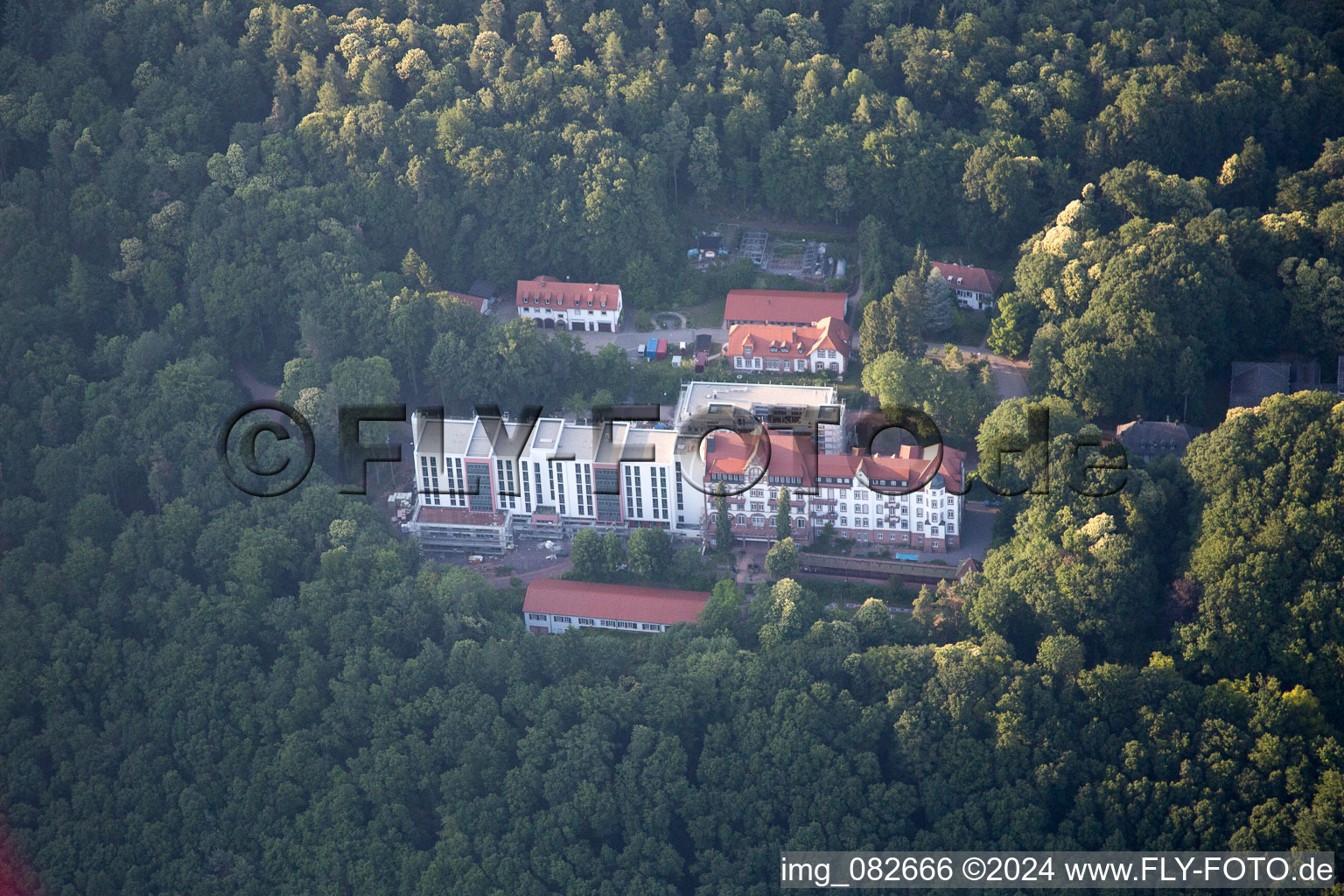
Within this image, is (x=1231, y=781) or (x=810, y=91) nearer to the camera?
(x=1231, y=781)

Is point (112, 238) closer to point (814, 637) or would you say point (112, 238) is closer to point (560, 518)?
point (560, 518)

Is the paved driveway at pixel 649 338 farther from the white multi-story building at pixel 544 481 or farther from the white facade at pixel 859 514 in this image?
the white facade at pixel 859 514

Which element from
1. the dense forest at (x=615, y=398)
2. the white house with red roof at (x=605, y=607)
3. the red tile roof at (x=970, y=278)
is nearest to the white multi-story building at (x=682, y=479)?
the dense forest at (x=615, y=398)

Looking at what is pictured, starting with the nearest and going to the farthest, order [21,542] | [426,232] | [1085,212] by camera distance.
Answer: [21,542]
[1085,212]
[426,232]

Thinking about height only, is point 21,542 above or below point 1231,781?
above

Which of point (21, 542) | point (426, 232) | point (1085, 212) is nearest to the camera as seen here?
point (21, 542)

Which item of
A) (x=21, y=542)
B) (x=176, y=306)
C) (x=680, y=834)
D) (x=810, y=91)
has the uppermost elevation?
(x=810, y=91)

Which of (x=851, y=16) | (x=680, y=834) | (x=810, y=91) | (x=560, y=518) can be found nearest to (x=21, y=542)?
(x=560, y=518)

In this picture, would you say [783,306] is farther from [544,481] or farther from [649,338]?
[544,481]
